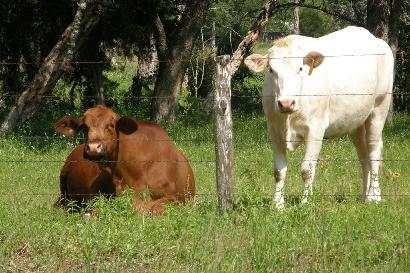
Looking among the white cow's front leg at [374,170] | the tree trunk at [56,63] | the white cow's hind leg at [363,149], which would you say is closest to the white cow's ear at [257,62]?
the white cow's front leg at [374,170]

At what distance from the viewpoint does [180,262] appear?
23.0ft

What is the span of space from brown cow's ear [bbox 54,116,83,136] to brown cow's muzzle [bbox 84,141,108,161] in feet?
1.54

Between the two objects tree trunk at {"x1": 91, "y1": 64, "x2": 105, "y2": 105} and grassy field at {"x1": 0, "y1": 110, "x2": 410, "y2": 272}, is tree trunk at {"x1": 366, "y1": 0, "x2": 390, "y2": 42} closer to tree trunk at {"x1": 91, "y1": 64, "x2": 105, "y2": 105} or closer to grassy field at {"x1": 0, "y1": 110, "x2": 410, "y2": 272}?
tree trunk at {"x1": 91, "y1": 64, "x2": 105, "y2": 105}

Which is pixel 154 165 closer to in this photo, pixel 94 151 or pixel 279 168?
pixel 94 151

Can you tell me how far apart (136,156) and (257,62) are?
5.62ft

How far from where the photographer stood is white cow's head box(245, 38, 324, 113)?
364 inches

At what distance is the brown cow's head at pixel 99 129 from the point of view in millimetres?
8875

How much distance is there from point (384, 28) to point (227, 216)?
12.1 metres

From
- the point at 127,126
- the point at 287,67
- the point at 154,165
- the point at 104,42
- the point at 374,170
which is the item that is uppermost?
the point at 104,42

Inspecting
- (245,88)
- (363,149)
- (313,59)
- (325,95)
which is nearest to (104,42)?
(245,88)

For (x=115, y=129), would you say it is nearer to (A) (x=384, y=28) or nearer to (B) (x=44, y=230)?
(B) (x=44, y=230)

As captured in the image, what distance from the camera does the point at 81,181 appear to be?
9.96m

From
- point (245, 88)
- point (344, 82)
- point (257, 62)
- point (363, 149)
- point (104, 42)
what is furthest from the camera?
point (245, 88)

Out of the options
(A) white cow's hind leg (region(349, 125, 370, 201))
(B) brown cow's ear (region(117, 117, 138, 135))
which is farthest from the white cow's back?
(B) brown cow's ear (region(117, 117, 138, 135))
